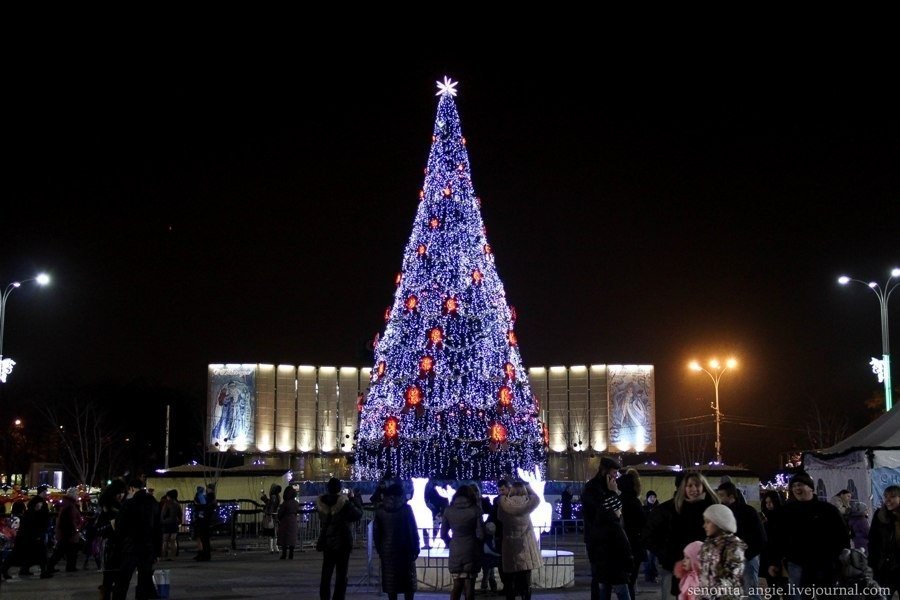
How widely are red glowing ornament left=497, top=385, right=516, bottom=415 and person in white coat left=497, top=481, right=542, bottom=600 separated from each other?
81.9ft

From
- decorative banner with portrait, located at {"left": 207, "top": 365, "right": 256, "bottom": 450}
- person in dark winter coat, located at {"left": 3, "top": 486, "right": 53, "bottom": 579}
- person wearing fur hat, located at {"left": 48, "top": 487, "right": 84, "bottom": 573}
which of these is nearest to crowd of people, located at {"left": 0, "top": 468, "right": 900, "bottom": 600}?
person in dark winter coat, located at {"left": 3, "top": 486, "right": 53, "bottom": 579}

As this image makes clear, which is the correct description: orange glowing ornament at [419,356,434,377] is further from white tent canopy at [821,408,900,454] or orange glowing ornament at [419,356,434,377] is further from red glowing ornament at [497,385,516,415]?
white tent canopy at [821,408,900,454]

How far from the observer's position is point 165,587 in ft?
49.9

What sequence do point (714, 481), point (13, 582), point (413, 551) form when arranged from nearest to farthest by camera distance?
point (413, 551)
point (13, 582)
point (714, 481)

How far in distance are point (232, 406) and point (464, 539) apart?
Answer: 45.1 meters

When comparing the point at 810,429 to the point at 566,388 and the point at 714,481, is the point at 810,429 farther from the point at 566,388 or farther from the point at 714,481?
the point at 714,481

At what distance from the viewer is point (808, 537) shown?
9609 mm

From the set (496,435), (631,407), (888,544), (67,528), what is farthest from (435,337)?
(888,544)

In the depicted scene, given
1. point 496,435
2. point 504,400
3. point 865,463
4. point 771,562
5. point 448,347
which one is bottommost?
point 771,562

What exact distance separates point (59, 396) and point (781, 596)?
64264 mm

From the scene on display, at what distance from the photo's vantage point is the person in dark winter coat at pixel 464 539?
12180 mm

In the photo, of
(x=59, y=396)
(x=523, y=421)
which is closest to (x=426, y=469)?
(x=523, y=421)

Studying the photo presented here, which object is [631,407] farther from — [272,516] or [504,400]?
[272,516]

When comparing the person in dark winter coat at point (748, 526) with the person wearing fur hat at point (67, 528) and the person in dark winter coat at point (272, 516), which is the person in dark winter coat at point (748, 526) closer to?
the person wearing fur hat at point (67, 528)
